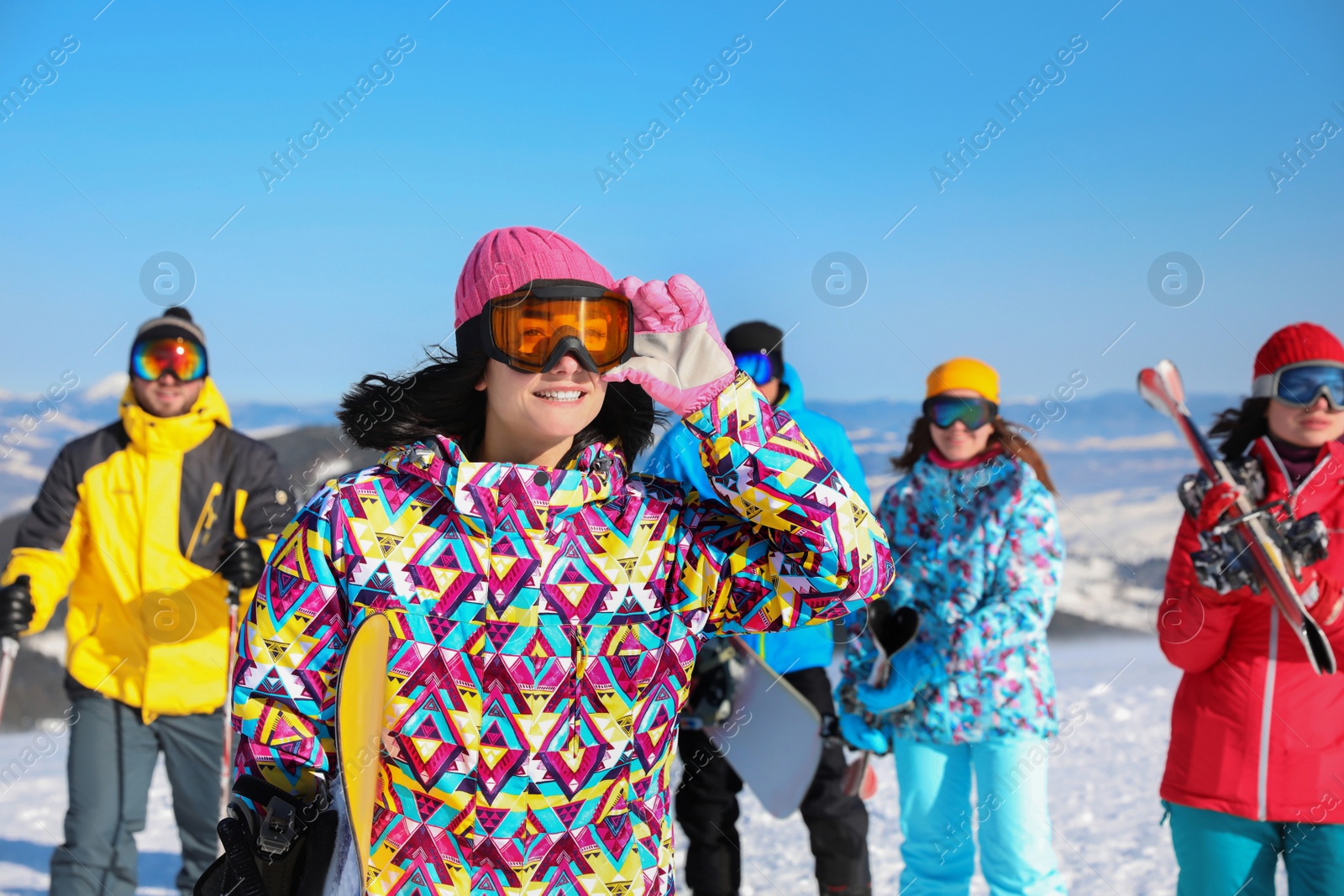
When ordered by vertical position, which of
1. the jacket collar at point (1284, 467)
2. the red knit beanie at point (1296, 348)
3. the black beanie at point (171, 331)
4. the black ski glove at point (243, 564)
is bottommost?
the black ski glove at point (243, 564)

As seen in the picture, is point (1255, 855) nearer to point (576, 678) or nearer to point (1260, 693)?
point (1260, 693)

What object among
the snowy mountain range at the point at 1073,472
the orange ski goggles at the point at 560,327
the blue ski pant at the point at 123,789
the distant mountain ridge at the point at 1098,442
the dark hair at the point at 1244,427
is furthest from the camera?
the distant mountain ridge at the point at 1098,442

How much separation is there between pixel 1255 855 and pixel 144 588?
149 inches

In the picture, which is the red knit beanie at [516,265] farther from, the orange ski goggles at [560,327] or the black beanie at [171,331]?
the black beanie at [171,331]

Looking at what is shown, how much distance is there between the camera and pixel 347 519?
68.0 inches

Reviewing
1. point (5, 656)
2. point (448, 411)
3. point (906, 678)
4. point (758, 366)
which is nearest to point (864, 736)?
point (906, 678)

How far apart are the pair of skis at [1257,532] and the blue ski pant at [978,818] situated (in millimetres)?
1140

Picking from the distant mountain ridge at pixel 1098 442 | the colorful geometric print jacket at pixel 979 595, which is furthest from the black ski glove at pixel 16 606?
the distant mountain ridge at pixel 1098 442

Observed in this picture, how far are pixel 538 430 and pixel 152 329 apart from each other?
3.04 metres

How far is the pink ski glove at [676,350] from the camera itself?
5.86 feet

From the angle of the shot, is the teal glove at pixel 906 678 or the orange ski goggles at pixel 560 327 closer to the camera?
the orange ski goggles at pixel 560 327

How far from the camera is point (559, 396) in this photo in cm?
188

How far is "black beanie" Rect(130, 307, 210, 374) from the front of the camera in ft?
14.0

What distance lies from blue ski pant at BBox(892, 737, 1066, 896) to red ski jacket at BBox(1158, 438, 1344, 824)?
2.35 ft
